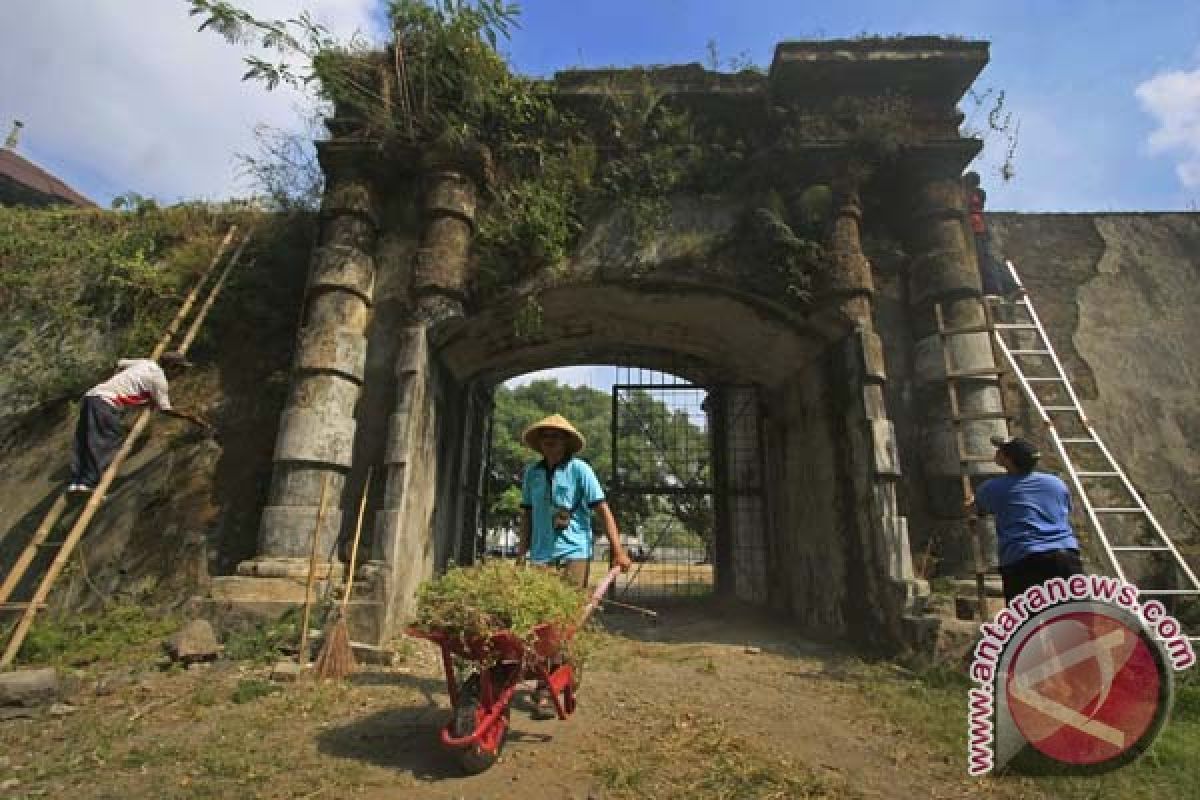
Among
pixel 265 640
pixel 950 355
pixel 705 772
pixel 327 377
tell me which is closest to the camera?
pixel 705 772

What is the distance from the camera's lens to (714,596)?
9.37 metres

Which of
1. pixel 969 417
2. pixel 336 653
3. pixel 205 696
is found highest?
pixel 969 417

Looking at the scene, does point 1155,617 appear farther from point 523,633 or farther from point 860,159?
point 860,159

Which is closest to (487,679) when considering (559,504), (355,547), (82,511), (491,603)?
(491,603)

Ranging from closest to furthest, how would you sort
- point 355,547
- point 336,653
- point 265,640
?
point 336,653 → point 265,640 → point 355,547

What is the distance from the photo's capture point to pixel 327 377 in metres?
5.68

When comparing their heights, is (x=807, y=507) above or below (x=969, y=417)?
below

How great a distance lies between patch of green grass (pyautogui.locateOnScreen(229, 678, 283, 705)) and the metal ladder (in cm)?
637

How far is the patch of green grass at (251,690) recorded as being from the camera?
3.78 meters

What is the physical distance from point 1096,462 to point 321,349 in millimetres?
7837

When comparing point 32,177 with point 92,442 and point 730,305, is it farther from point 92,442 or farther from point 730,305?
point 730,305

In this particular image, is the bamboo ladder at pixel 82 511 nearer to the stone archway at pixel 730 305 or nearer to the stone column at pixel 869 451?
the stone archway at pixel 730 305

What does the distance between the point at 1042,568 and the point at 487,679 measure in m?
3.28

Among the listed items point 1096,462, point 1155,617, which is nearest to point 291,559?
point 1155,617
